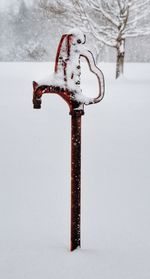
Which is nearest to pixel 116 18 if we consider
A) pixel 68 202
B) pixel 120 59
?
pixel 120 59

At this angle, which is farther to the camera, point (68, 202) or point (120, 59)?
point (120, 59)

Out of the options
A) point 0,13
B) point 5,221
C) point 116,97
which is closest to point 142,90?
point 116,97

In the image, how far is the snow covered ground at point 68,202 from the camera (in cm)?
217

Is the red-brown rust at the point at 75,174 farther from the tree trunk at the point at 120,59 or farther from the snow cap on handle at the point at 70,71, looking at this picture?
the tree trunk at the point at 120,59

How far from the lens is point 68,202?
3174 mm

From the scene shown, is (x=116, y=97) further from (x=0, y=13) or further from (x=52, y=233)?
(x=0, y=13)

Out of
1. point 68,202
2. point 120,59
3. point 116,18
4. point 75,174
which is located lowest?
point 68,202

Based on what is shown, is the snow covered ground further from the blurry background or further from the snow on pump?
the blurry background

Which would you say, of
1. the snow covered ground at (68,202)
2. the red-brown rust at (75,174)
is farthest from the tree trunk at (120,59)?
the red-brown rust at (75,174)

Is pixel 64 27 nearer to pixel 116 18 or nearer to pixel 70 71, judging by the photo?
pixel 116 18

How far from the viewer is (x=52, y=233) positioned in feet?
8.39

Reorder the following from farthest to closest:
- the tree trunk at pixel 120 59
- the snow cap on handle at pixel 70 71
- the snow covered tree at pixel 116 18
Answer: the tree trunk at pixel 120 59 < the snow covered tree at pixel 116 18 < the snow cap on handle at pixel 70 71

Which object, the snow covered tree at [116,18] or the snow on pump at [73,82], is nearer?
the snow on pump at [73,82]

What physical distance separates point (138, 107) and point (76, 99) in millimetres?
7166
